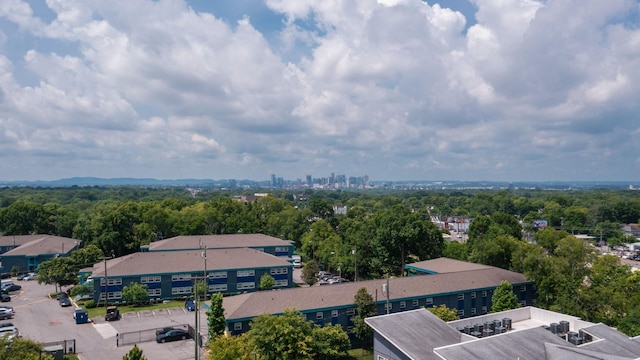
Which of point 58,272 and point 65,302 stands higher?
point 58,272

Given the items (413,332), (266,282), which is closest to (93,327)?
(266,282)

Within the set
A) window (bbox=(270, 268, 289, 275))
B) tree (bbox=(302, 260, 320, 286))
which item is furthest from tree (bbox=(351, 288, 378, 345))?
window (bbox=(270, 268, 289, 275))

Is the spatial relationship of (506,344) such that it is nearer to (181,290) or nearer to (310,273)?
(310,273)

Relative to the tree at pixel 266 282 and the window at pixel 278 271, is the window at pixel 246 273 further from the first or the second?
the tree at pixel 266 282

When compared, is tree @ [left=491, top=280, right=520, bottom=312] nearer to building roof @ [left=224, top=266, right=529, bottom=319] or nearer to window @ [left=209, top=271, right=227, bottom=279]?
building roof @ [left=224, top=266, right=529, bottom=319]

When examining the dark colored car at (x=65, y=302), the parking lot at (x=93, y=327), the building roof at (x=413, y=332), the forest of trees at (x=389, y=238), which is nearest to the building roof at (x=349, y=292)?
the forest of trees at (x=389, y=238)

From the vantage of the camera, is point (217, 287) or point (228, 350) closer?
point (228, 350)
